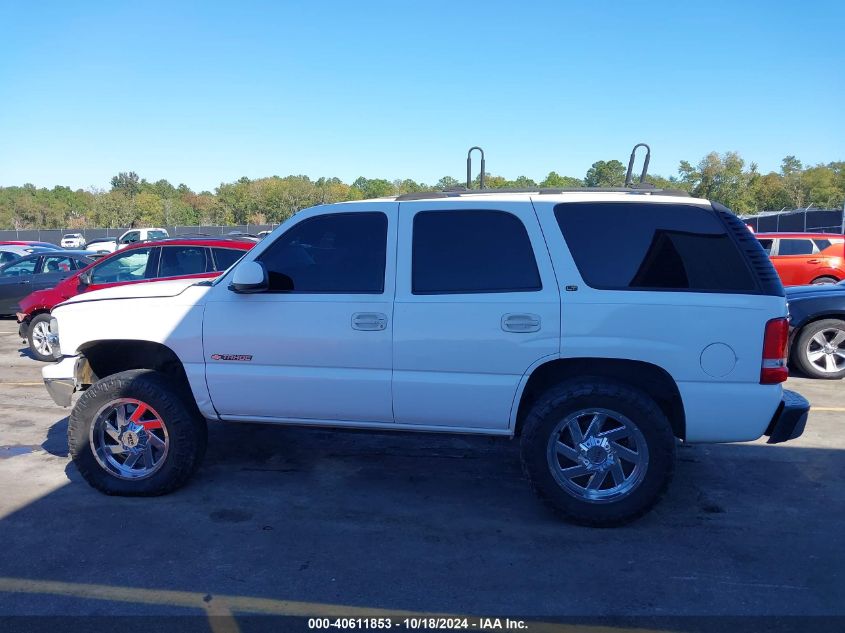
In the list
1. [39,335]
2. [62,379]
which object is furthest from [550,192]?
[39,335]

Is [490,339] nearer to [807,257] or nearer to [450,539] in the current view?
[450,539]

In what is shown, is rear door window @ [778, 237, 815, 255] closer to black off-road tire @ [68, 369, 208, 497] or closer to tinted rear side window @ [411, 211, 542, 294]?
tinted rear side window @ [411, 211, 542, 294]

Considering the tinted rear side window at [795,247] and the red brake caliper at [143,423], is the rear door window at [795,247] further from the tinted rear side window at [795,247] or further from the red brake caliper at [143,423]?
the red brake caliper at [143,423]

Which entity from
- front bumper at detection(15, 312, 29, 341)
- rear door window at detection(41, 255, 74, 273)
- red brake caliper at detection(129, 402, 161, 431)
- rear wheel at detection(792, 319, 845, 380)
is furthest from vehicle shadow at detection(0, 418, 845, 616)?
rear door window at detection(41, 255, 74, 273)

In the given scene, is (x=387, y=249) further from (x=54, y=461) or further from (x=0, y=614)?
(x=54, y=461)

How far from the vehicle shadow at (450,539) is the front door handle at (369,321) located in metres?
1.26

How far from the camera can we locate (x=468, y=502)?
4.61m

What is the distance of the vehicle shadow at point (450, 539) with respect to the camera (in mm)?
3439

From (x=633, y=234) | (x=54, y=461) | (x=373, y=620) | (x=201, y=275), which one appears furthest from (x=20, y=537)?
(x=201, y=275)

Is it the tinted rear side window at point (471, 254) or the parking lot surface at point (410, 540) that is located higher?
the tinted rear side window at point (471, 254)

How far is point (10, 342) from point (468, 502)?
34.4ft

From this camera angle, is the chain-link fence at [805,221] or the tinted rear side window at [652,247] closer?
the tinted rear side window at [652,247]

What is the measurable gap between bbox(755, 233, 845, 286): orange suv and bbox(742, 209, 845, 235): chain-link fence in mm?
14220

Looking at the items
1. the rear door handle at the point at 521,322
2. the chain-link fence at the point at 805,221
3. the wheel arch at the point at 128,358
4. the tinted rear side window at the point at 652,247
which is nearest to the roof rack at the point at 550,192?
the tinted rear side window at the point at 652,247
